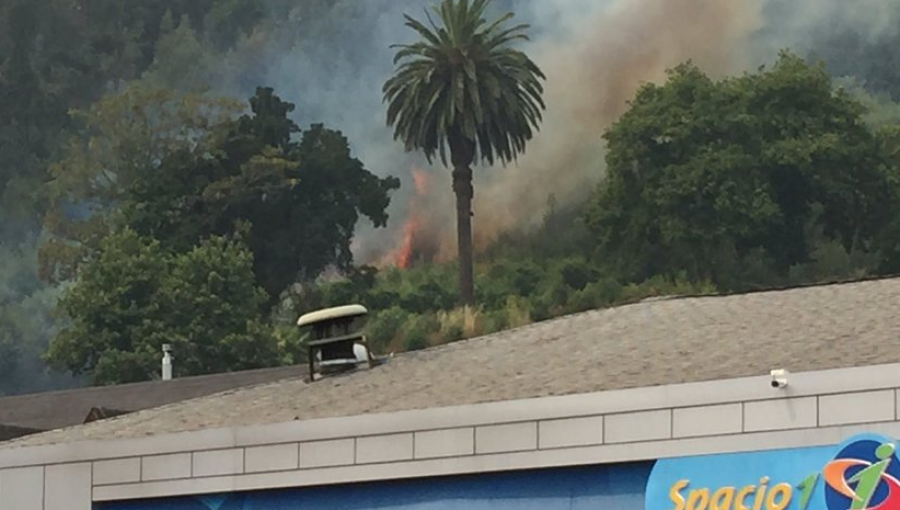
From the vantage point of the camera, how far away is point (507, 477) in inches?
768

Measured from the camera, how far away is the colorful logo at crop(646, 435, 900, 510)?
17438mm

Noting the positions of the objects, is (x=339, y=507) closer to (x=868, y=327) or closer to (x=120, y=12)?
(x=868, y=327)

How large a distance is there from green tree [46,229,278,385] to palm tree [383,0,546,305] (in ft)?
60.7

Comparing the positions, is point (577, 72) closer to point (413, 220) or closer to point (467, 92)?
point (467, 92)

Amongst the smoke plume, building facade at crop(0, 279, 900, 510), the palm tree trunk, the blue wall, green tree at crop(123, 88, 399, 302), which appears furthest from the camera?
the smoke plume

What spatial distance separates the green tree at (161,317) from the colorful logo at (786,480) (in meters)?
83.9

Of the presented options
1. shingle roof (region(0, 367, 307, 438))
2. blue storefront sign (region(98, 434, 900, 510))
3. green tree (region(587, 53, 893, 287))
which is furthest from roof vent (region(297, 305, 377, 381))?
green tree (region(587, 53, 893, 287))

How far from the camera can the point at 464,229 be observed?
130m

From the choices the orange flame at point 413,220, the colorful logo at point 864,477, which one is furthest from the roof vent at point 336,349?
the orange flame at point 413,220

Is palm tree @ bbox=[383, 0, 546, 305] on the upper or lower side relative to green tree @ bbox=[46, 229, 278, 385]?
upper

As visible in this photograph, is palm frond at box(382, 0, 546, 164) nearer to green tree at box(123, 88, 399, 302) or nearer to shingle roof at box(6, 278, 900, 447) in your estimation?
green tree at box(123, 88, 399, 302)

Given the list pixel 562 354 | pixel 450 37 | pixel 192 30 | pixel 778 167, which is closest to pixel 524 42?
pixel 450 37

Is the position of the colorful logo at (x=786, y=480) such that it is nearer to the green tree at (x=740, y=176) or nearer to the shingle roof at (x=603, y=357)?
the shingle roof at (x=603, y=357)

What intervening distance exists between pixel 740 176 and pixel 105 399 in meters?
80.0
